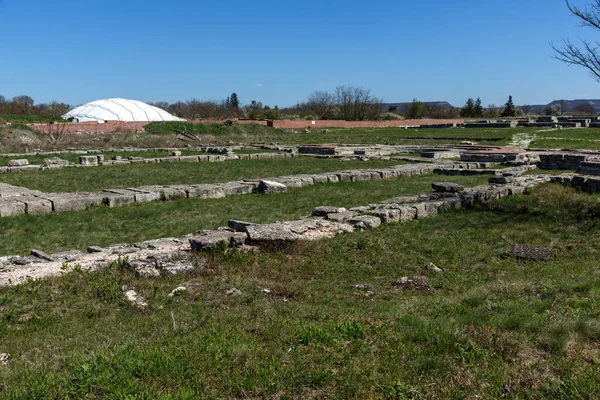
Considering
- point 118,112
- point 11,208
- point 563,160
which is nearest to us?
point 11,208

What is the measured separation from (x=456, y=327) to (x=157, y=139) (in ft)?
119

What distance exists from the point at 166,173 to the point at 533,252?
50.9ft

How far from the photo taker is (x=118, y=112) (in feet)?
226

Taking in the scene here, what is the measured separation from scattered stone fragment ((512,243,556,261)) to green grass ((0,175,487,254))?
207 inches

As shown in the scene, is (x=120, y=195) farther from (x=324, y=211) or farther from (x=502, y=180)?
(x=502, y=180)

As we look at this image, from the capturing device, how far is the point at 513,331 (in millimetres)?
4957

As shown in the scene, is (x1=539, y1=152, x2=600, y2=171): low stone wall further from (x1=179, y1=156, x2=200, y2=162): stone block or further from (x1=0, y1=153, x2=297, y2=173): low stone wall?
(x1=179, y1=156, x2=200, y2=162): stone block

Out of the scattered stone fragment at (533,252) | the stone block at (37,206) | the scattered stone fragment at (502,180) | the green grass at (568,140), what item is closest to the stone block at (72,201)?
the stone block at (37,206)

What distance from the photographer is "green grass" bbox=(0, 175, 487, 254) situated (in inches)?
412

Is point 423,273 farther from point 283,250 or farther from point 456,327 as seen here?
point 456,327

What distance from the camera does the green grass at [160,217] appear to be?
34.4 feet

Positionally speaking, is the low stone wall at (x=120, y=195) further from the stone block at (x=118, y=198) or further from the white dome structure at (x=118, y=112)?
the white dome structure at (x=118, y=112)

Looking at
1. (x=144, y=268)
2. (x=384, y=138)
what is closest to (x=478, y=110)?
(x=384, y=138)

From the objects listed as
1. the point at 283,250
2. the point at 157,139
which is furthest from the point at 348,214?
the point at 157,139
